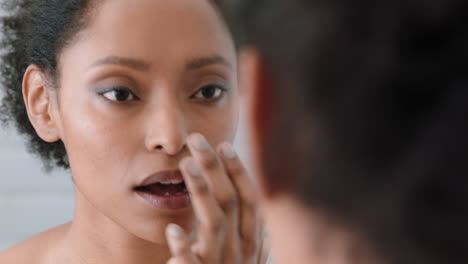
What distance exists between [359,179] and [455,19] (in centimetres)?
8

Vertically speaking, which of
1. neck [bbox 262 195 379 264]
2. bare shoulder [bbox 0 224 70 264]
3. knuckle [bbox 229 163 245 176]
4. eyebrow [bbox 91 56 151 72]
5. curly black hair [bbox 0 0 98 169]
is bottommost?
neck [bbox 262 195 379 264]

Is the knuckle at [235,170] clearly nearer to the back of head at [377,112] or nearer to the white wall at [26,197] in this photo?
the back of head at [377,112]

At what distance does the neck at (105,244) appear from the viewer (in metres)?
0.90

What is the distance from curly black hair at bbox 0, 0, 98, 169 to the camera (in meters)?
0.85

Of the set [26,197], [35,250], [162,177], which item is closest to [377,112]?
[162,177]

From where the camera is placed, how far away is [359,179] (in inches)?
11.3

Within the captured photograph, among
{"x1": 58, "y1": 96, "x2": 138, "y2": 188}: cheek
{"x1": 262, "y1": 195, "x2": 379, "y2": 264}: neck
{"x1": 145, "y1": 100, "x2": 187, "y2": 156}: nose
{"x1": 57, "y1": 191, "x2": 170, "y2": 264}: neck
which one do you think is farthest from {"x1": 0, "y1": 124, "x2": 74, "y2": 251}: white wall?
{"x1": 262, "y1": 195, "x2": 379, "y2": 264}: neck

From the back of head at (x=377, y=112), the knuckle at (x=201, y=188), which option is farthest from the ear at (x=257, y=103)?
the knuckle at (x=201, y=188)

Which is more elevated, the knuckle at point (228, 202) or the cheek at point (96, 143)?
the cheek at point (96, 143)

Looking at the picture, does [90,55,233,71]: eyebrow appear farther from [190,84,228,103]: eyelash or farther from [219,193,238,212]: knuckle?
[219,193,238,212]: knuckle

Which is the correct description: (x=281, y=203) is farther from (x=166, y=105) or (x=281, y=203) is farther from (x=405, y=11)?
(x=166, y=105)

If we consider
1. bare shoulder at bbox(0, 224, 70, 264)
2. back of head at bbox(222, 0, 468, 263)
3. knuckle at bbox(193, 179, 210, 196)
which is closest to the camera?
back of head at bbox(222, 0, 468, 263)

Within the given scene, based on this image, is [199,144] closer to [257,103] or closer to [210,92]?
[210,92]

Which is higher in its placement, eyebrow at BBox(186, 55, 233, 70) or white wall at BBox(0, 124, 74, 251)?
white wall at BBox(0, 124, 74, 251)
